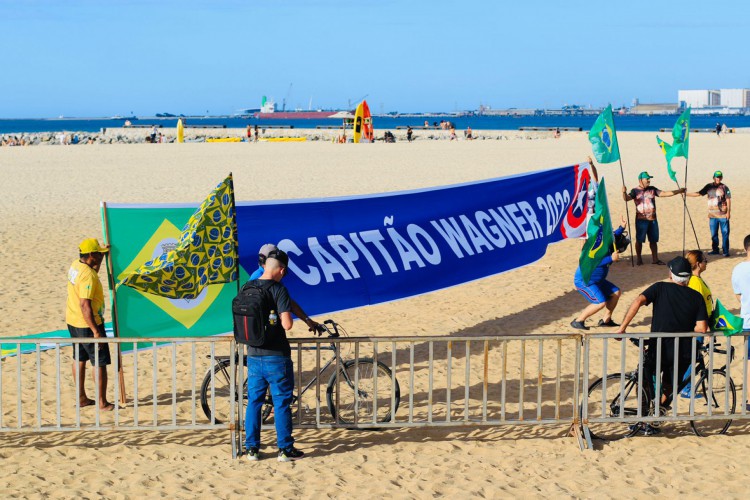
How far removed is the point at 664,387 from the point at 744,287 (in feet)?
3.90

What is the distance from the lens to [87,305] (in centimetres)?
809

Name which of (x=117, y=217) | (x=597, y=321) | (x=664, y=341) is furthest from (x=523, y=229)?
(x=117, y=217)

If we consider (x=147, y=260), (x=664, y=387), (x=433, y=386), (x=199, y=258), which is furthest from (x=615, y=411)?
(x=147, y=260)

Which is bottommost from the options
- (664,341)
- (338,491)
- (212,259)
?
(338,491)

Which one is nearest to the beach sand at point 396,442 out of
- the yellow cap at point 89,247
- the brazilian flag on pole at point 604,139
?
the yellow cap at point 89,247

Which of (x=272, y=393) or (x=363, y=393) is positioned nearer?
(x=272, y=393)

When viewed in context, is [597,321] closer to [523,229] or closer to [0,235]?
[523,229]

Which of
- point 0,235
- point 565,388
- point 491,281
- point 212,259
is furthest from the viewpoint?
point 0,235

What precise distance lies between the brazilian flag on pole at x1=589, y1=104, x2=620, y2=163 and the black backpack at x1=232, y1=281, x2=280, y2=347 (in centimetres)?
912

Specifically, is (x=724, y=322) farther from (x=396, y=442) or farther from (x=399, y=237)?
(x=399, y=237)

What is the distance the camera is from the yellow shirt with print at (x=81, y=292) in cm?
809

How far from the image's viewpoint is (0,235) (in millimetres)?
19406

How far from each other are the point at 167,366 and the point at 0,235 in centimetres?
1103

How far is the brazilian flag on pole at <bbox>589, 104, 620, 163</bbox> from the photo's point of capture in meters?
14.9
